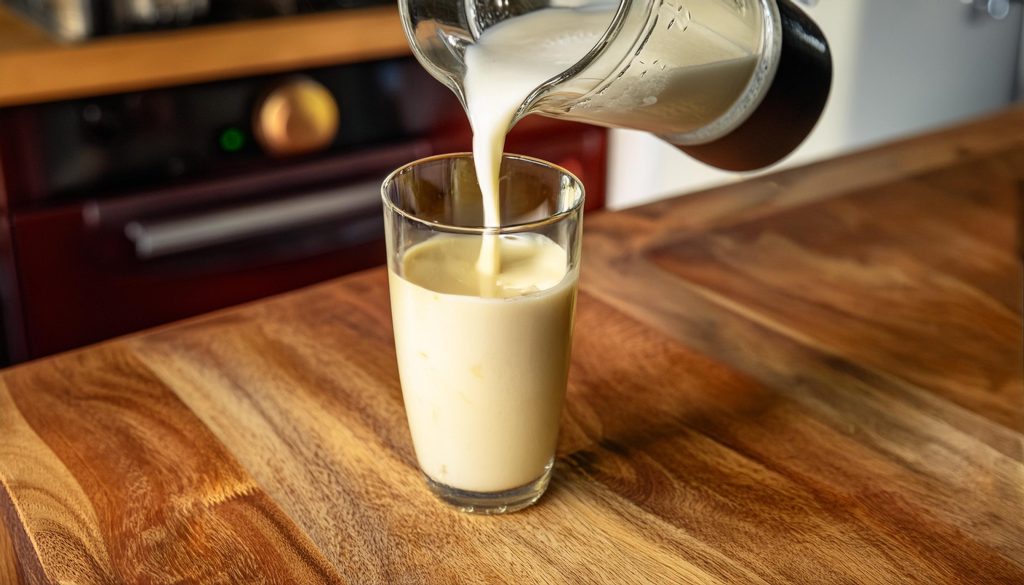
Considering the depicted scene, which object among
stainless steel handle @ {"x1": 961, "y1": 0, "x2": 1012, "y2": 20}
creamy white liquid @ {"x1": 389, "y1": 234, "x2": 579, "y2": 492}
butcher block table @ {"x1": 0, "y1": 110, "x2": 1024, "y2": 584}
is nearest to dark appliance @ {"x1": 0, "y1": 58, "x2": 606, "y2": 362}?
butcher block table @ {"x1": 0, "y1": 110, "x2": 1024, "y2": 584}

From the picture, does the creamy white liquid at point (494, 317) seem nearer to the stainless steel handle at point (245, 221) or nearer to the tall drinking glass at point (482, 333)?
the tall drinking glass at point (482, 333)

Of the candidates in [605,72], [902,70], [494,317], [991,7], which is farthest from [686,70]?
[991,7]

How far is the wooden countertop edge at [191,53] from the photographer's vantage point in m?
1.33

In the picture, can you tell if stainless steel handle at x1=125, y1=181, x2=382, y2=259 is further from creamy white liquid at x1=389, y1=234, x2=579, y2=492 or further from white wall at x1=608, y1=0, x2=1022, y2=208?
creamy white liquid at x1=389, y1=234, x2=579, y2=492

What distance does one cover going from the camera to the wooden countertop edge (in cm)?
133

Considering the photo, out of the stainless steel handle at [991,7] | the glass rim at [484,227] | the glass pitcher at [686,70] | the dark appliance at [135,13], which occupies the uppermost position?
the glass pitcher at [686,70]

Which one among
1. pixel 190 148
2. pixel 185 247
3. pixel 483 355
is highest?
pixel 483 355

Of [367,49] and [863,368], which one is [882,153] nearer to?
[863,368]

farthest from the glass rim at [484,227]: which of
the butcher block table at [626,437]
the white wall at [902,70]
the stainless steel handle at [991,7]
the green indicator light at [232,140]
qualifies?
the stainless steel handle at [991,7]

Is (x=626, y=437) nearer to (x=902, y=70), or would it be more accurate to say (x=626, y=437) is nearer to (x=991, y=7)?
(x=902, y=70)

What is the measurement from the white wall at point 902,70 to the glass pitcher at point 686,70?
139cm

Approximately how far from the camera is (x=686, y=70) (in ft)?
2.28

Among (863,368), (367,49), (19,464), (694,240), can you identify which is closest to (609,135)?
(367,49)

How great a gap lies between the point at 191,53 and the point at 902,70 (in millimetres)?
1813
